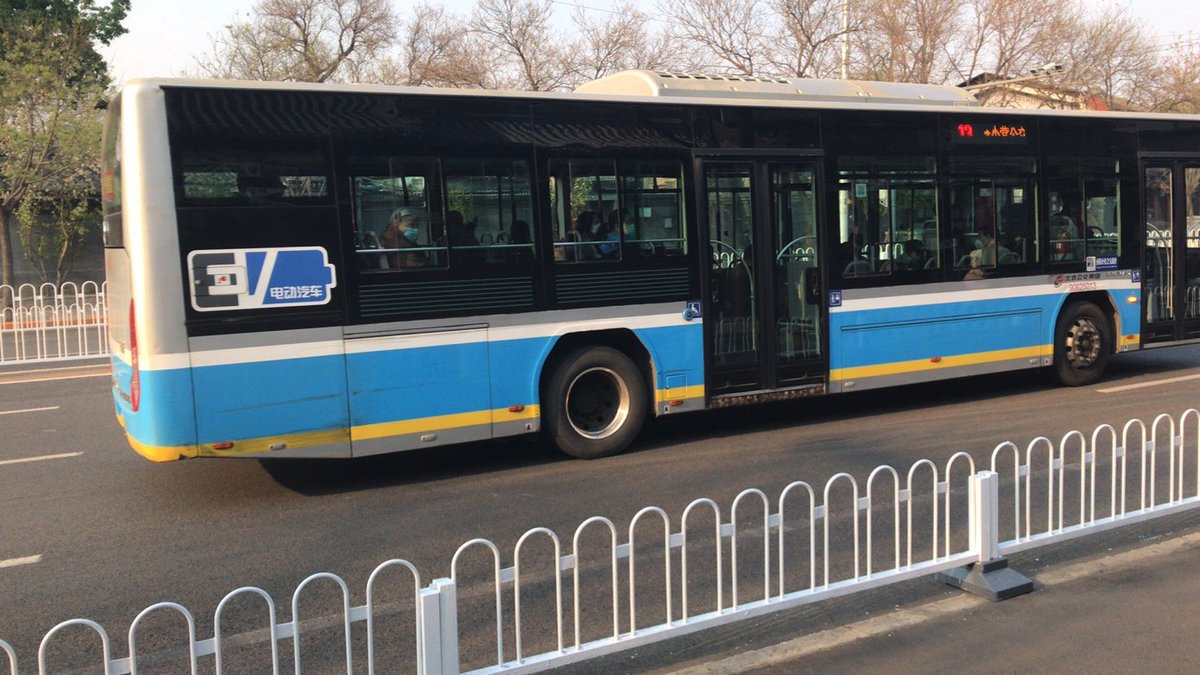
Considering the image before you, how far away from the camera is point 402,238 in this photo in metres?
7.68

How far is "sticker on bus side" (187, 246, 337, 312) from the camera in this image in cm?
696

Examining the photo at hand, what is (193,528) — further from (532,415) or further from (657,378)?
(657,378)

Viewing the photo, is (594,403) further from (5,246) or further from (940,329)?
(5,246)

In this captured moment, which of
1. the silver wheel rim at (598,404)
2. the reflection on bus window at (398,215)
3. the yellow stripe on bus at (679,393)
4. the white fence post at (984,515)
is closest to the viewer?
the white fence post at (984,515)

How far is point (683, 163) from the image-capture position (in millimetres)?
8891

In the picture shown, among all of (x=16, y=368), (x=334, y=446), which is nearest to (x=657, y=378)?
(x=334, y=446)

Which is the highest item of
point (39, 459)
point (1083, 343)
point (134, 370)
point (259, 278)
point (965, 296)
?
point (259, 278)

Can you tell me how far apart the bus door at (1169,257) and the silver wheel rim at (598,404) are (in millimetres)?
6926

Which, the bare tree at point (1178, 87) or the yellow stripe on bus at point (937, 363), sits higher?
the bare tree at point (1178, 87)

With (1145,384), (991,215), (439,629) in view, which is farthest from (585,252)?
(1145,384)

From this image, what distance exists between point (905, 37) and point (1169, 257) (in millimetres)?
20681

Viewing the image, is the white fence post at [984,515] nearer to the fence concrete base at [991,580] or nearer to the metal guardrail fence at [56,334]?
the fence concrete base at [991,580]

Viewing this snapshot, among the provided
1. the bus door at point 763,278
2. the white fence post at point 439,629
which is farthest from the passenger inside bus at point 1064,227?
the white fence post at point 439,629

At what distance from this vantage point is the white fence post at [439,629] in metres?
3.64
